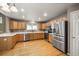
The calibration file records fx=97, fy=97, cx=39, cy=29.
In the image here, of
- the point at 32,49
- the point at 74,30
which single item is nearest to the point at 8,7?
the point at 32,49

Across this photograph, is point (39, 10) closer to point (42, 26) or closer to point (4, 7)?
point (42, 26)

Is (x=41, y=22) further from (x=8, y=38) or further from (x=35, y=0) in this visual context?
(x=8, y=38)

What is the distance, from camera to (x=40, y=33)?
2289 millimetres

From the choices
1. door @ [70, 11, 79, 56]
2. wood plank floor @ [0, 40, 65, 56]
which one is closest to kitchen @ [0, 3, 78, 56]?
wood plank floor @ [0, 40, 65, 56]

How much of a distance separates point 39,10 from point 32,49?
0.87 metres

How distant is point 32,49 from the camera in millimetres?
2150

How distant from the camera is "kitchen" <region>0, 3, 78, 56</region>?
204 centimetres

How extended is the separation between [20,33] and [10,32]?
0.22 m

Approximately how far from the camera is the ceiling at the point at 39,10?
198 centimetres

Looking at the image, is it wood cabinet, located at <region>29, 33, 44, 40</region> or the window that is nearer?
the window

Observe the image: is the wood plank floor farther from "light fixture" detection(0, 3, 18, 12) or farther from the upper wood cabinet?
"light fixture" detection(0, 3, 18, 12)

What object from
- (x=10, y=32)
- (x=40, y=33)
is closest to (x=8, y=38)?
(x=10, y=32)

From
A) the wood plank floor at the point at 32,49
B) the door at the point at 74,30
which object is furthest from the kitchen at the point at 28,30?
the door at the point at 74,30

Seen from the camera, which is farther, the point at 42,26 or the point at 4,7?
the point at 42,26
